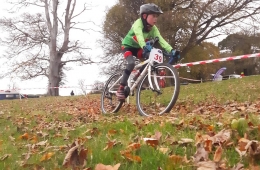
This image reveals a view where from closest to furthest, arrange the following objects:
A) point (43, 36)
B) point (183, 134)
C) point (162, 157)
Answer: point (162, 157), point (183, 134), point (43, 36)

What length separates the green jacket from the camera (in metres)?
5.85

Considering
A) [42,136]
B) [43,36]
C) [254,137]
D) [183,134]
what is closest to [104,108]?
[42,136]

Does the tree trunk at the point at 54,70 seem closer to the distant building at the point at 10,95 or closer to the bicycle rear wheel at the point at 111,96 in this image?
the distant building at the point at 10,95

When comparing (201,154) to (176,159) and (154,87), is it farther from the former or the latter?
(154,87)

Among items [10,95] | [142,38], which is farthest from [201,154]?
[10,95]

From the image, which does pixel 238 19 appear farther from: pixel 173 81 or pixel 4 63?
pixel 173 81

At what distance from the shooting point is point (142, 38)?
5.82 metres

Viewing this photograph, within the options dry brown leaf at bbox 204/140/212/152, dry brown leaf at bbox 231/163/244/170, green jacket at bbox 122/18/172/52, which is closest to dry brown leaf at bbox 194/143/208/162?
dry brown leaf at bbox 204/140/212/152

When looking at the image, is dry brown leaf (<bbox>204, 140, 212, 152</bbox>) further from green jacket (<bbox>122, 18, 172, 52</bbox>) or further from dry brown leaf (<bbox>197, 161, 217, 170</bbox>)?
green jacket (<bbox>122, 18, 172, 52</bbox>)

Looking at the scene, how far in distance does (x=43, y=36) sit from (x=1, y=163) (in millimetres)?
26746

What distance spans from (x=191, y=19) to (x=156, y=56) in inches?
850

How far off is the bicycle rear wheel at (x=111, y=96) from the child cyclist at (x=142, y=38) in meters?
0.55

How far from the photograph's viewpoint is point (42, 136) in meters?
4.33

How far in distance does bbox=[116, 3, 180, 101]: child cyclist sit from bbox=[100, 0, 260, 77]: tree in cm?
1982
